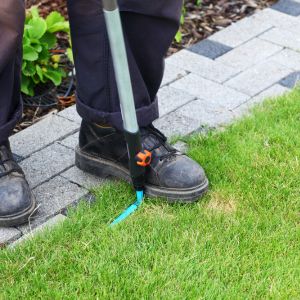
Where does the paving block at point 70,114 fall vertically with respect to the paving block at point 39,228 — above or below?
below

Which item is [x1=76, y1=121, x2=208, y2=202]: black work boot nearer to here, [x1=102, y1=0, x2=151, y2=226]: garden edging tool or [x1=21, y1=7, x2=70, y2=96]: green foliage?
[x1=102, y1=0, x2=151, y2=226]: garden edging tool

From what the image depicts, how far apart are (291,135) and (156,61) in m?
0.72

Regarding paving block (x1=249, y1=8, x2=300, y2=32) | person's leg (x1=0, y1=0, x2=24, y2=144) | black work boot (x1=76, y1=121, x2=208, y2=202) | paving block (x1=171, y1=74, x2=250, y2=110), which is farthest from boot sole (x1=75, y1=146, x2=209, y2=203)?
paving block (x1=249, y1=8, x2=300, y2=32)

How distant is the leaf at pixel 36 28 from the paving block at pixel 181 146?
2.86ft

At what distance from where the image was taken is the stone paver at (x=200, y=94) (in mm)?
2803

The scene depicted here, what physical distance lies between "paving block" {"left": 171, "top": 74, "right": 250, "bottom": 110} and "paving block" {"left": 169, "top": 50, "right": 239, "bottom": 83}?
0.19 ft

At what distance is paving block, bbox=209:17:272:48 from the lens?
13.2 feet

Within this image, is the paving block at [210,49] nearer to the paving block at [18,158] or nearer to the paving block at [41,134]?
the paving block at [41,134]

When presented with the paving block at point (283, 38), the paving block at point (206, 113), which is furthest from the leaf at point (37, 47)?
the paving block at point (283, 38)

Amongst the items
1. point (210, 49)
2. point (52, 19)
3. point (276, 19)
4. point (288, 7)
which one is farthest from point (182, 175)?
point (288, 7)

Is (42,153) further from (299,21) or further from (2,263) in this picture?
(299,21)

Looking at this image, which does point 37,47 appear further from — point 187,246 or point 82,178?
point 187,246

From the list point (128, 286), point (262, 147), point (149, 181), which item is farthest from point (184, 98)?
point (128, 286)

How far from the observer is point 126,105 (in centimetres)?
234
